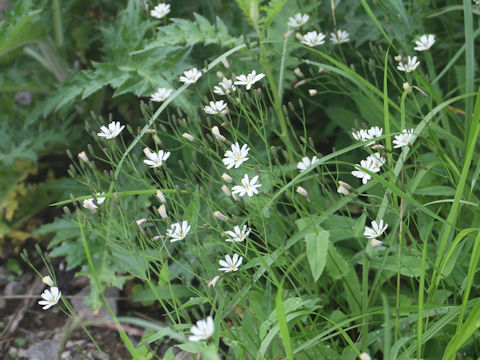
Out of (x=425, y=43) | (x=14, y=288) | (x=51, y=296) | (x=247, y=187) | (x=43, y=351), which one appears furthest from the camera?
(x=14, y=288)

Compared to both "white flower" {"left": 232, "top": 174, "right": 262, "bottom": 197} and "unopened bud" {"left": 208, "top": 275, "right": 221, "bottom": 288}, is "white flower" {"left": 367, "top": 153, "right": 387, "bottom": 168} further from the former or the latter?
"unopened bud" {"left": 208, "top": 275, "right": 221, "bottom": 288}

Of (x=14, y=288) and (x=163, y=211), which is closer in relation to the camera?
(x=163, y=211)

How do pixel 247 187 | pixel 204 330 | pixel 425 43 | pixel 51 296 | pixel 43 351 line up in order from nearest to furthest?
pixel 204 330
pixel 51 296
pixel 247 187
pixel 425 43
pixel 43 351

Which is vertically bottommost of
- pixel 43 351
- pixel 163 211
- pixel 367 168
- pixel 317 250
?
pixel 43 351

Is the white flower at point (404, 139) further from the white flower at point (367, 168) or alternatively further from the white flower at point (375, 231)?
the white flower at point (375, 231)

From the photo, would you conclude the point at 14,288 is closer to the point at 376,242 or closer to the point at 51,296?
the point at 51,296

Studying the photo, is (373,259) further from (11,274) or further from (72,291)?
(11,274)

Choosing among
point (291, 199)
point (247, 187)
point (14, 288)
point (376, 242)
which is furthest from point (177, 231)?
point (14, 288)

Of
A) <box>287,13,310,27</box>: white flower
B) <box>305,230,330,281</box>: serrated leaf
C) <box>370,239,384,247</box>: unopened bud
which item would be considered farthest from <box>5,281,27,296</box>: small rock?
<box>370,239,384,247</box>: unopened bud
